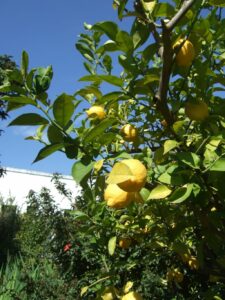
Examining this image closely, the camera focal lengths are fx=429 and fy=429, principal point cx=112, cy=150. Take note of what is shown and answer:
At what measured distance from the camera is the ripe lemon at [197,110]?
1.31 meters

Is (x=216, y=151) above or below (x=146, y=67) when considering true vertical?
below

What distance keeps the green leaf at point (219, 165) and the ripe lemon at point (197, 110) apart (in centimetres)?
21

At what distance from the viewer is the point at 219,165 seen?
113 cm

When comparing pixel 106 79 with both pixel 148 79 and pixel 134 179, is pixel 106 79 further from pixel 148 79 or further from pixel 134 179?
pixel 134 179

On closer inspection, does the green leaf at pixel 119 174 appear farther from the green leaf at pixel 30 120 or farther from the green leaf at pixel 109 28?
the green leaf at pixel 109 28

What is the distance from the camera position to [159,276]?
327cm

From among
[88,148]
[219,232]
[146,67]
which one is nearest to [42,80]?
[88,148]

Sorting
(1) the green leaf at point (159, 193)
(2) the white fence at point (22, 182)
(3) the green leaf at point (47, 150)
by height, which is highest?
(2) the white fence at point (22, 182)

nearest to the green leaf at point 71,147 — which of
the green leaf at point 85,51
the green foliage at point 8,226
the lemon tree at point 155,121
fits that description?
the lemon tree at point 155,121

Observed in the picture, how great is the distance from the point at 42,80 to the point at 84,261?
3276 mm

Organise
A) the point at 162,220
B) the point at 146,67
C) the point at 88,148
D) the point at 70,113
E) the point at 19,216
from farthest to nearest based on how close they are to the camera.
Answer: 1. the point at 19,216
2. the point at 162,220
3. the point at 146,67
4. the point at 88,148
5. the point at 70,113

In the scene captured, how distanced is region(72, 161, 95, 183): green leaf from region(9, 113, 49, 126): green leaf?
0.13 metres

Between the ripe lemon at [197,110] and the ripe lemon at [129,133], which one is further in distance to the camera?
the ripe lemon at [129,133]

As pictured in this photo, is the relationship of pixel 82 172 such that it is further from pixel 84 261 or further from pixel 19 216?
pixel 19 216
